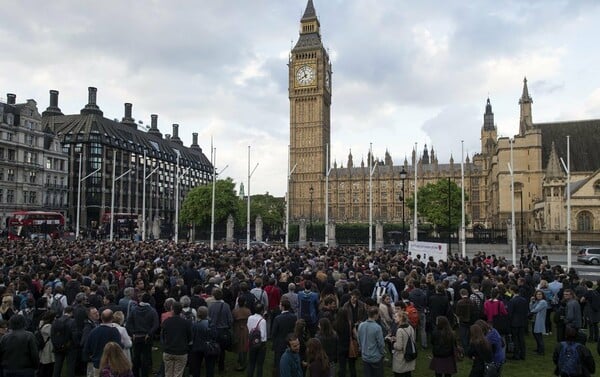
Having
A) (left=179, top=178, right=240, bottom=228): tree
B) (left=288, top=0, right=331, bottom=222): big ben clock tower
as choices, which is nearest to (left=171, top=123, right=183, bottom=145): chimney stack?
(left=288, top=0, right=331, bottom=222): big ben clock tower

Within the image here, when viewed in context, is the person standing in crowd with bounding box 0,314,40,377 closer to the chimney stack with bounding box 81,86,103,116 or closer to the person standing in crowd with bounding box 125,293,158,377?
the person standing in crowd with bounding box 125,293,158,377

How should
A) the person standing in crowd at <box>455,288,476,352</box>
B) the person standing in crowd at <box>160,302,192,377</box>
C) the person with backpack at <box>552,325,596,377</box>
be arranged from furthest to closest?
the person standing in crowd at <box>455,288,476,352</box>
the person standing in crowd at <box>160,302,192,377</box>
the person with backpack at <box>552,325,596,377</box>

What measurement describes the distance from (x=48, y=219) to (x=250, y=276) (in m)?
38.7

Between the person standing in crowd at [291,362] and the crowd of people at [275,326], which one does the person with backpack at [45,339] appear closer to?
the crowd of people at [275,326]

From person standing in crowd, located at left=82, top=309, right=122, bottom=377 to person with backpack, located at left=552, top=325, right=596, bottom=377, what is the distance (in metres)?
6.55

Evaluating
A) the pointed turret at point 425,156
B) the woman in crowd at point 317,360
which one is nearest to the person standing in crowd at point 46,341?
the woman in crowd at point 317,360

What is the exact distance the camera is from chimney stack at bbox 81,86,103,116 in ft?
273

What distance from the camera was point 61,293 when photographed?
1002 cm

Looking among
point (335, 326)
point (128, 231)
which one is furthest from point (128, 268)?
point (128, 231)

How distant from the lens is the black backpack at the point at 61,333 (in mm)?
8125

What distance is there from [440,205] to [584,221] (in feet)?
69.7

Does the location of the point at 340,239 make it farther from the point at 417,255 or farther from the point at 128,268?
the point at 128,268

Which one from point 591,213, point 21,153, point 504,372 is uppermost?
point 21,153

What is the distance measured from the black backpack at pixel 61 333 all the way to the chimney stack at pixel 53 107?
86.5 m
